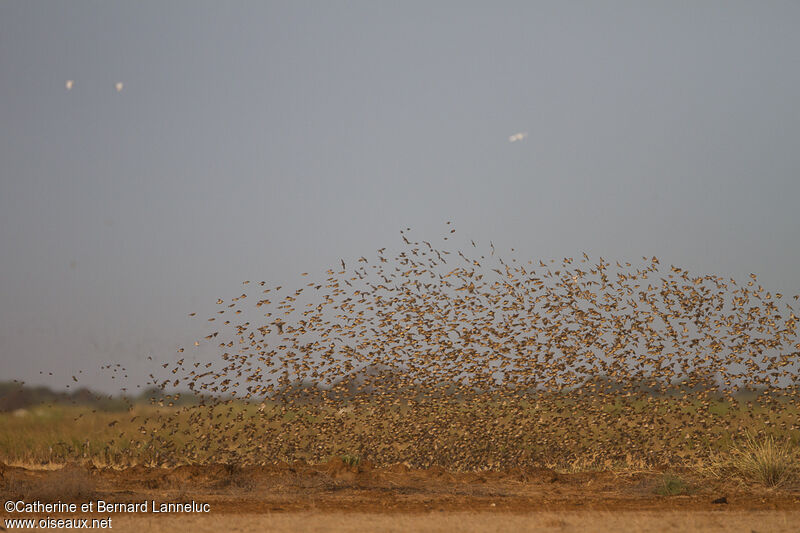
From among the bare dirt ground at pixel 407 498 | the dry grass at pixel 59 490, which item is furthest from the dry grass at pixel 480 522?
the dry grass at pixel 59 490

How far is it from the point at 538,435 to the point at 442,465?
8.85ft

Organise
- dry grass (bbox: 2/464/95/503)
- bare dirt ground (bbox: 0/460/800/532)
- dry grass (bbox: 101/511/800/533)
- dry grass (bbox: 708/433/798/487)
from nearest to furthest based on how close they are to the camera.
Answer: dry grass (bbox: 101/511/800/533) → bare dirt ground (bbox: 0/460/800/532) → dry grass (bbox: 2/464/95/503) → dry grass (bbox: 708/433/798/487)

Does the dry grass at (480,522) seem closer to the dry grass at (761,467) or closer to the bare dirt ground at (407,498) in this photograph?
the bare dirt ground at (407,498)

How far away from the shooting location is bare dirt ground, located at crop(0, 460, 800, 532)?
11.4 meters

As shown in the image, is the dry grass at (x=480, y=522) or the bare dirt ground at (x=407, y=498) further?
the bare dirt ground at (x=407, y=498)

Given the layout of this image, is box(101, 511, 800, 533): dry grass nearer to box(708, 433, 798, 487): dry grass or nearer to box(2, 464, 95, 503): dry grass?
box(2, 464, 95, 503): dry grass

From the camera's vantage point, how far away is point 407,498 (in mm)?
14133

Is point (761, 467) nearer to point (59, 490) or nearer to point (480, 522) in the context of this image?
point (480, 522)

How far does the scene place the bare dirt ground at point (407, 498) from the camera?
1141 cm

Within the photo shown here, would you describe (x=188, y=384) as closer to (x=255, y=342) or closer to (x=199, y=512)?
(x=255, y=342)

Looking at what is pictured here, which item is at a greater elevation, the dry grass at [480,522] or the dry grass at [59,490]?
the dry grass at [59,490]

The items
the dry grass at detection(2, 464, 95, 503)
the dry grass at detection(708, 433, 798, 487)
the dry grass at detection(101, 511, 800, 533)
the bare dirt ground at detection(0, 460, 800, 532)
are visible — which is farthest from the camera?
the dry grass at detection(708, 433, 798, 487)

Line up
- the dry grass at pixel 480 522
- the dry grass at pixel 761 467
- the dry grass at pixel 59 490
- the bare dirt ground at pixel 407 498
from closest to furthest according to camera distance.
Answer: the dry grass at pixel 480 522, the bare dirt ground at pixel 407 498, the dry grass at pixel 59 490, the dry grass at pixel 761 467

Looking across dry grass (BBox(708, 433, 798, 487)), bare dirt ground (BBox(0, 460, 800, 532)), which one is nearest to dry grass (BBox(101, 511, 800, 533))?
bare dirt ground (BBox(0, 460, 800, 532))
